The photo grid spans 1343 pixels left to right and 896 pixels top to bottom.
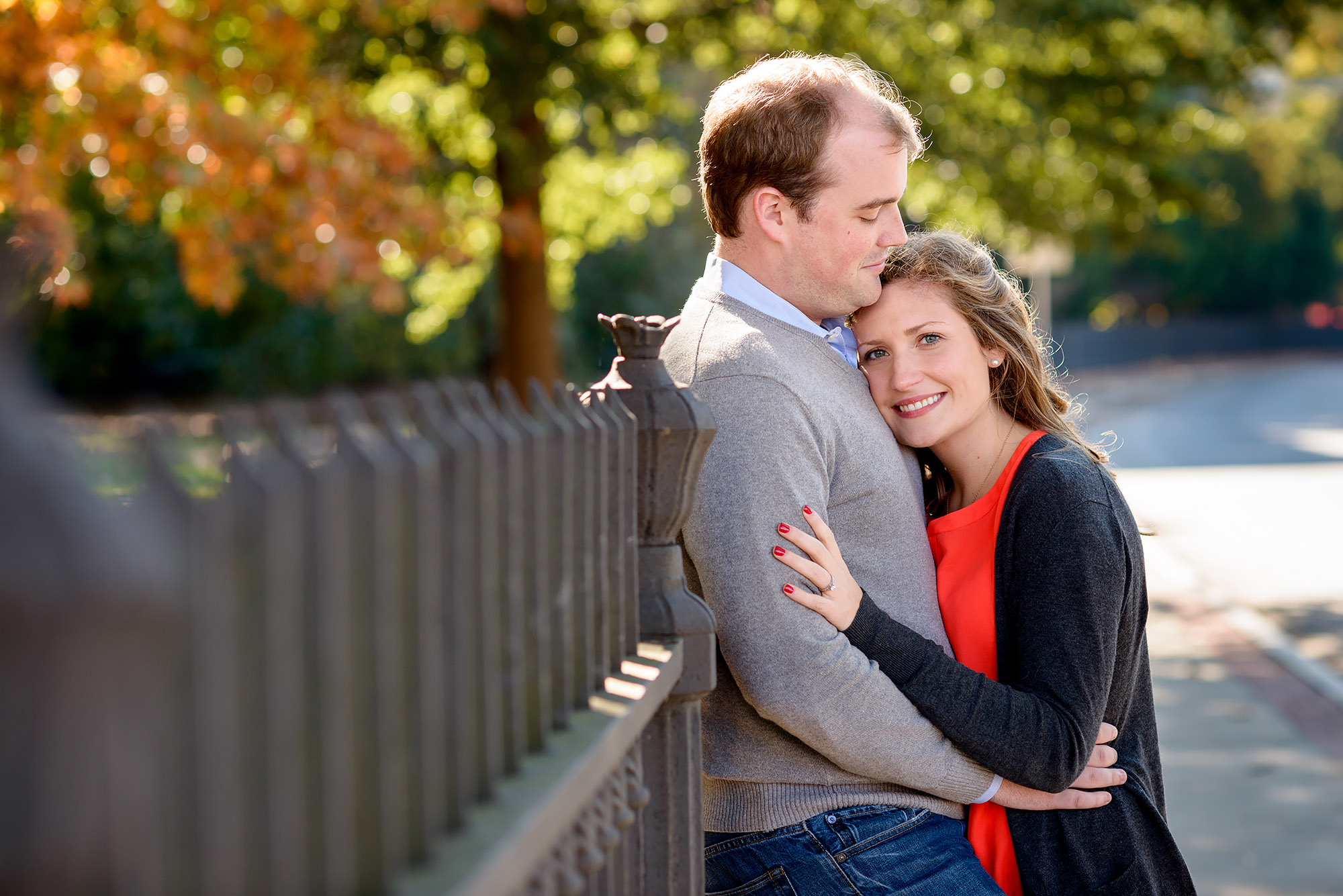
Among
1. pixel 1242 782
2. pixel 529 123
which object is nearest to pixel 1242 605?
pixel 1242 782

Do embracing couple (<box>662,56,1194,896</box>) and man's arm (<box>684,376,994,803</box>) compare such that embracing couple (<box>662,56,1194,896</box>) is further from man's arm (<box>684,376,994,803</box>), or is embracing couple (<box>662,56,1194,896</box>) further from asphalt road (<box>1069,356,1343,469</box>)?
asphalt road (<box>1069,356,1343,469</box>)

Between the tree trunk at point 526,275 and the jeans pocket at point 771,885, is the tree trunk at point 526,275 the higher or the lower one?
the higher one

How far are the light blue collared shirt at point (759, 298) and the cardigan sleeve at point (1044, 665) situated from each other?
139mm

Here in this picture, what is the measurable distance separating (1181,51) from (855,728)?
34.1ft

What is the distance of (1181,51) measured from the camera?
1112 cm

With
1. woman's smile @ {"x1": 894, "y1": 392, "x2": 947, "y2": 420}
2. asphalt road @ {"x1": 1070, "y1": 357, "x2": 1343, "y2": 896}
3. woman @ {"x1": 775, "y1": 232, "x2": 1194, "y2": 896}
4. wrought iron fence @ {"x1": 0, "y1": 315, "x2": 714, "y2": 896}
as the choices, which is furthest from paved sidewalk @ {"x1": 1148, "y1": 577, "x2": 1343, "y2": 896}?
wrought iron fence @ {"x1": 0, "y1": 315, "x2": 714, "y2": 896}

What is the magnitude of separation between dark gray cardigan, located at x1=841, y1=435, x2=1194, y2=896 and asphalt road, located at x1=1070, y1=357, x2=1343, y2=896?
18.4 inches

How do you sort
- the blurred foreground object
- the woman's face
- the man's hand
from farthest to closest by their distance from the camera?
the woman's face
the man's hand
the blurred foreground object

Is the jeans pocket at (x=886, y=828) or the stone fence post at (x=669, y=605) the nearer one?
the stone fence post at (x=669, y=605)

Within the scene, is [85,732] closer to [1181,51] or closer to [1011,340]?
[1011,340]

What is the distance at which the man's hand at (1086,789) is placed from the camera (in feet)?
8.36

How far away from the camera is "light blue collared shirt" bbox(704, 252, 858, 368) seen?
264cm

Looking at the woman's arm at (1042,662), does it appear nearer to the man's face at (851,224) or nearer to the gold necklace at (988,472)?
the gold necklace at (988,472)

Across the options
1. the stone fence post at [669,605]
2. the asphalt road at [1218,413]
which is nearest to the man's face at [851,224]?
the stone fence post at [669,605]
